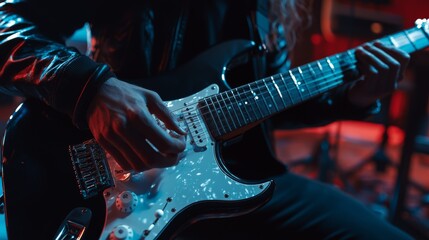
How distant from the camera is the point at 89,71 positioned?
0.62 m

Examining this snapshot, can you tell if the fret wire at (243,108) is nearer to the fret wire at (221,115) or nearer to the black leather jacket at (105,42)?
the fret wire at (221,115)

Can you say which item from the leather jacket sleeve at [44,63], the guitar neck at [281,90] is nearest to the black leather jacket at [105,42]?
the leather jacket sleeve at [44,63]

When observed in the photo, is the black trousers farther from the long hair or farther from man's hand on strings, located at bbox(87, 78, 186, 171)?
the long hair

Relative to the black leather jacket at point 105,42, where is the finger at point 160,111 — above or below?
below

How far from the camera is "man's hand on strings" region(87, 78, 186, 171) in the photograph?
22.6 inches

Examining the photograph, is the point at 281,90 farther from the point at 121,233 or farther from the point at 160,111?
the point at 121,233

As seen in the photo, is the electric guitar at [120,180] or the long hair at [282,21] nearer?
the electric guitar at [120,180]

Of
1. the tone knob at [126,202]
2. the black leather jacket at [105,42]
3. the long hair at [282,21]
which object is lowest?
the tone knob at [126,202]

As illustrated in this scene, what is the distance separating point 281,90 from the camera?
2.76 ft

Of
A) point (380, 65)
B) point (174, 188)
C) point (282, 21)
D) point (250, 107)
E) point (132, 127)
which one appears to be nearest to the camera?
point (132, 127)

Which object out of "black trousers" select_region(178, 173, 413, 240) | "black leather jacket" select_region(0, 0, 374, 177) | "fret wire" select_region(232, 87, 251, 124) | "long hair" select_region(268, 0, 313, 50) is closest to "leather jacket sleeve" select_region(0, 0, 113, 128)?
"black leather jacket" select_region(0, 0, 374, 177)

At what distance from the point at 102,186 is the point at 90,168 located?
3 cm

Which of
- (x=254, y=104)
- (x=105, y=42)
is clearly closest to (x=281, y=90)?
(x=254, y=104)

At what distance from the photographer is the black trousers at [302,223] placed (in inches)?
32.6
